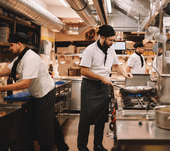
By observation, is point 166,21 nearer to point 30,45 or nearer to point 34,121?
point 34,121

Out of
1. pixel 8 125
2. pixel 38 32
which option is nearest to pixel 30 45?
pixel 38 32

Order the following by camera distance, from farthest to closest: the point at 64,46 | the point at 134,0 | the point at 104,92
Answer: the point at 64,46, the point at 134,0, the point at 104,92

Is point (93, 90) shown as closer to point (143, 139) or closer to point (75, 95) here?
point (143, 139)

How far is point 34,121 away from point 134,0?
2920 millimetres

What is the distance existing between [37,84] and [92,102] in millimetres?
713

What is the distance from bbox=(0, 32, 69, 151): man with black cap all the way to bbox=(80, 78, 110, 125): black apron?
15.8 inches

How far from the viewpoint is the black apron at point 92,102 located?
2.48 meters

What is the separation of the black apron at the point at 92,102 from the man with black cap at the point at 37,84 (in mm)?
401

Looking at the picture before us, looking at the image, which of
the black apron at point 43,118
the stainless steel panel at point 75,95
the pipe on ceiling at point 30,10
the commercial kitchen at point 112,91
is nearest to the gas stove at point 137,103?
the commercial kitchen at point 112,91

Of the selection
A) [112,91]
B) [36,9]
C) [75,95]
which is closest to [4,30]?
[36,9]

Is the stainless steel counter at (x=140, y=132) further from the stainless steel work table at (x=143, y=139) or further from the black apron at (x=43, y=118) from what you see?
the black apron at (x=43, y=118)

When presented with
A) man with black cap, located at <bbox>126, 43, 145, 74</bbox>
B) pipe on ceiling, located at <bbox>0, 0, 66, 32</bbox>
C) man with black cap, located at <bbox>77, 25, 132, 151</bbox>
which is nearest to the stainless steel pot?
man with black cap, located at <bbox>77, 25, 132, 151</bbox>

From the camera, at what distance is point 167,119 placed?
1.13 m

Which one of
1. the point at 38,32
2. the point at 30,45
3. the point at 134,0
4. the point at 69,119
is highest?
the point at 134,0
